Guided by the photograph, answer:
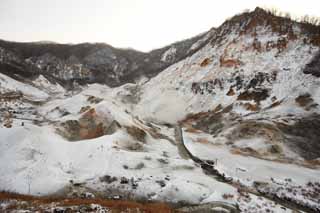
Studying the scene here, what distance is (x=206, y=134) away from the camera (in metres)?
31.1

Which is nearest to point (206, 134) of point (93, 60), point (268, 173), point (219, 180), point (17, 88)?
point (268, 173)

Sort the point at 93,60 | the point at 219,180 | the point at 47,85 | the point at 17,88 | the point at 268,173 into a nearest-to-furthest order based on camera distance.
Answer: the point at 219,180 < the point at 268,173 < the point at 17,88 < the point at 47,85 < the point at 93,60

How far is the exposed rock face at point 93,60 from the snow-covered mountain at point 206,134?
4833cm

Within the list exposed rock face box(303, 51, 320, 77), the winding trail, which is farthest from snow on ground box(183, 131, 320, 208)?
exposed rock face box(303, 51, 320, 77)

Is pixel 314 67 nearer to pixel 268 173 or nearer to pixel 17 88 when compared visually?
pixel 268 173

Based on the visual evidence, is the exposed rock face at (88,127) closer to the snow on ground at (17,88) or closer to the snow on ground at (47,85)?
the snow on ground at (17,88)

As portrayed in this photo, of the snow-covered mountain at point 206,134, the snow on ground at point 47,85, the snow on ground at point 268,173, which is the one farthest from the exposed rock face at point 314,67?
the snow on ground at point 47,85

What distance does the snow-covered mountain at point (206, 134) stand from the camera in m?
15.1

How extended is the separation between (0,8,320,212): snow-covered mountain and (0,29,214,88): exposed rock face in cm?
4833

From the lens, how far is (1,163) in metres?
16.7

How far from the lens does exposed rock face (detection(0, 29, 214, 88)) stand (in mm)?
105412

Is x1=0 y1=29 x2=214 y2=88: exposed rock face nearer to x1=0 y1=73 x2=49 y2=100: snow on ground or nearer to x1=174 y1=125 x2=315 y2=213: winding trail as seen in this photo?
x1=0 y1=73 x2=49 y2=100: snow on ground

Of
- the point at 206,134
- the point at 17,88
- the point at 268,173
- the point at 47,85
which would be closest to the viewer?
the point at 268,173

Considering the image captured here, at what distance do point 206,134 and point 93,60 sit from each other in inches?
3954
